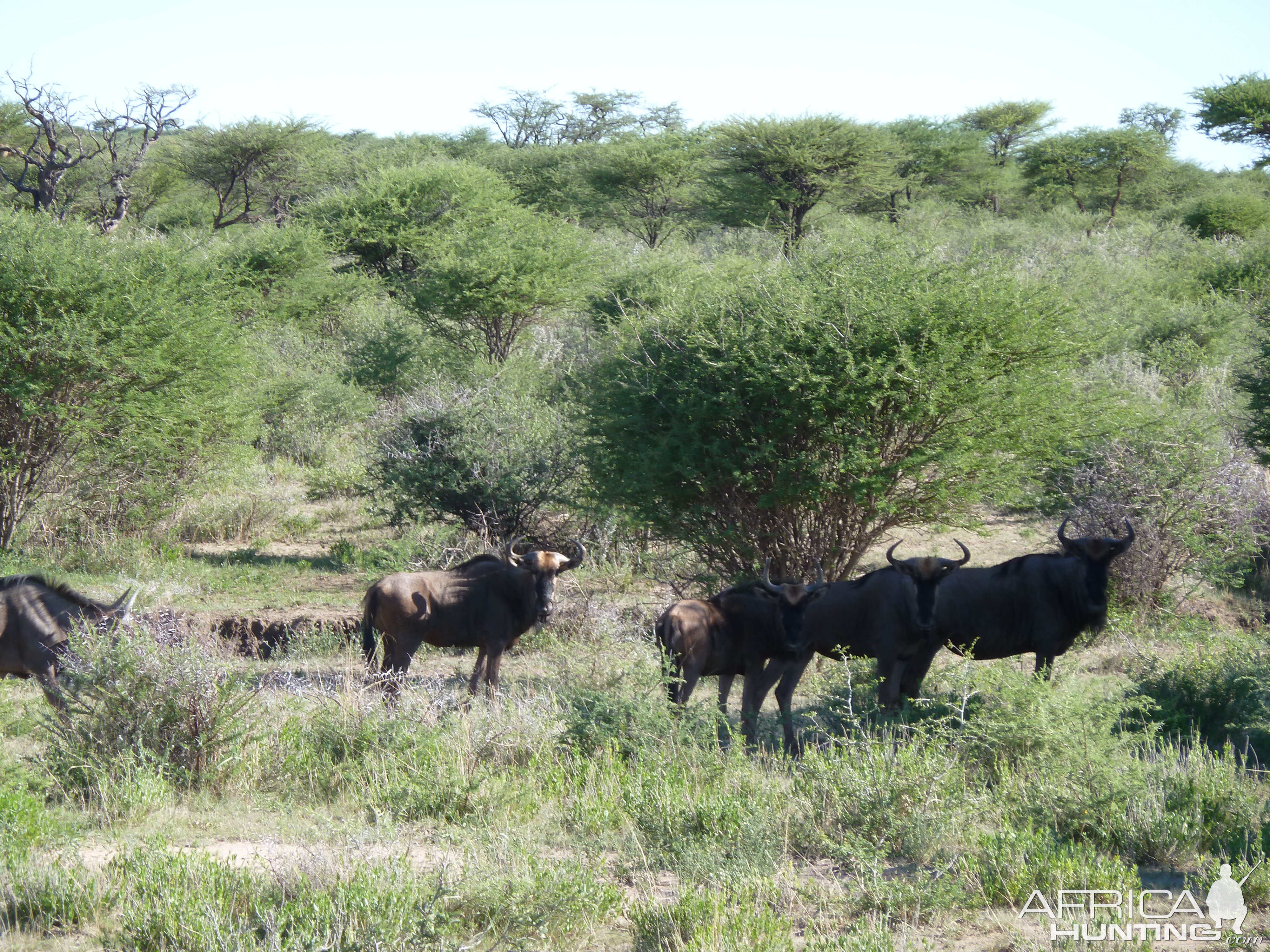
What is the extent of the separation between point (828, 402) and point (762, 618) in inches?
81.2

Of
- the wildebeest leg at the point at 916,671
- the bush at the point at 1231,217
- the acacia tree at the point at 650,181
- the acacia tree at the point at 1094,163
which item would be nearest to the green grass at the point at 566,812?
the wildebeest leg at the point at 916,671

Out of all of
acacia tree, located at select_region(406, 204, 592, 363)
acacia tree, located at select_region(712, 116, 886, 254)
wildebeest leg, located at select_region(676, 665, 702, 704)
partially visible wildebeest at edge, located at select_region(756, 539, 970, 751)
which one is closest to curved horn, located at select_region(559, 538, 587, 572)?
wildebeest leg, located at select_region(676, 665, 702, 704)

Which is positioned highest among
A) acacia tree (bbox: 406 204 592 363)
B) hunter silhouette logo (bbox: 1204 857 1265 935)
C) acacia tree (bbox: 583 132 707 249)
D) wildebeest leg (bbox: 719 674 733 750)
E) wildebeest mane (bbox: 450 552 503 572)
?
acacia tree (bbox: 583 132 707 249)

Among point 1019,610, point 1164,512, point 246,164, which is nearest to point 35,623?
point 1019,610

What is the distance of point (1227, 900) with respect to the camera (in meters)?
4.60

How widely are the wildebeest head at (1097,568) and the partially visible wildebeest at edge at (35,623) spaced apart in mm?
6641

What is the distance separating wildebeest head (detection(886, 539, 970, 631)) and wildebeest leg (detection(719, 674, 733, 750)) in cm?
142

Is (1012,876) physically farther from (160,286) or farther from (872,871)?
(160,286)

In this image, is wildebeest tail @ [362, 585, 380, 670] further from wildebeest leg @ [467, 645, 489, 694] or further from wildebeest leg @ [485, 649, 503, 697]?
wildebeest leg @ [485, 649, 503, 697]

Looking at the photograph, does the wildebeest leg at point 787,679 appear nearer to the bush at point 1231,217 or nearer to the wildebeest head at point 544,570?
the wildebeest head at point 544,570

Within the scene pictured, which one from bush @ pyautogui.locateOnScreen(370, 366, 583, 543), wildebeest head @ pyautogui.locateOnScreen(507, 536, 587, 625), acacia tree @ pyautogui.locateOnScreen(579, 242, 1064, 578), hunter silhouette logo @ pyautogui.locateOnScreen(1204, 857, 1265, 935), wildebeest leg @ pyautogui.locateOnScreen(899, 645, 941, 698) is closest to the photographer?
hunter silhouette logo @ pyautogui.locateOnScreen(1204, 857, 1265, 935)

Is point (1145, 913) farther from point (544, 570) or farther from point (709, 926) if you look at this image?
point (544, 570)

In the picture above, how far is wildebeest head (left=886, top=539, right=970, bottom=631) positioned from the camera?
7.62 meters

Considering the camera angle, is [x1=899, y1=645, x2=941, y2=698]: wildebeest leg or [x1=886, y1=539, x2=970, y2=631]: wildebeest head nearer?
[x1=886, y1=539, x2=970, y2=631]: wildebeest head
